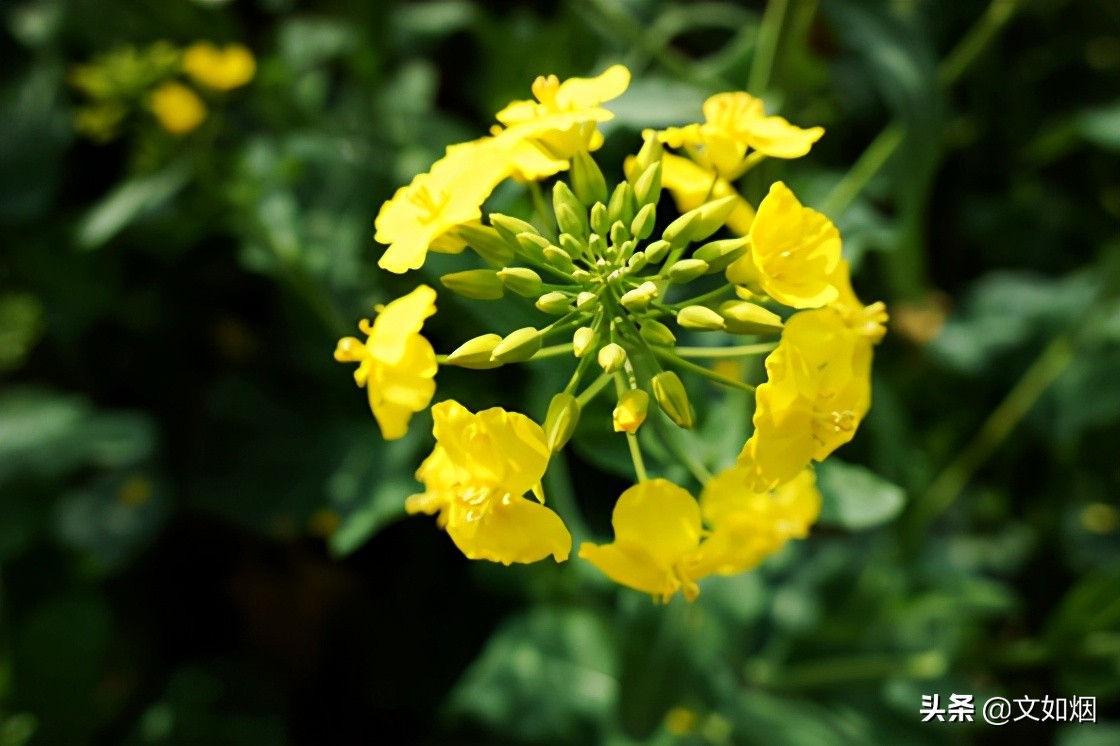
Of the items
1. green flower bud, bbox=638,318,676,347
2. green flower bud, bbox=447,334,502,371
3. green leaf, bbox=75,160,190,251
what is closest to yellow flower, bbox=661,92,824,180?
green flower bud, bbox=638,318,676,347

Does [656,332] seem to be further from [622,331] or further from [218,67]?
[218,67]

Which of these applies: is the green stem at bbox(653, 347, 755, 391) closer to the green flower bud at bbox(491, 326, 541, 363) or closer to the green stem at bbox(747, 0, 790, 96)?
the green flower bud at bbox(491, 326, 541, 363)

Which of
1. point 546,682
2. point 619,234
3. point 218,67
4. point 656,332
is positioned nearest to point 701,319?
point 656,332

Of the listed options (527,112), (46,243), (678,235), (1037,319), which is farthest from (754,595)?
(46,243)

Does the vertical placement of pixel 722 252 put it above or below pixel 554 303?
above

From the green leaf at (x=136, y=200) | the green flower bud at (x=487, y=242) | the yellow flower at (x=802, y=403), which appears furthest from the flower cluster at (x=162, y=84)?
the yellow flower at (x=802, y=403)

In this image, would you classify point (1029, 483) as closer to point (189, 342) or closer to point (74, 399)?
point (189, 342)
